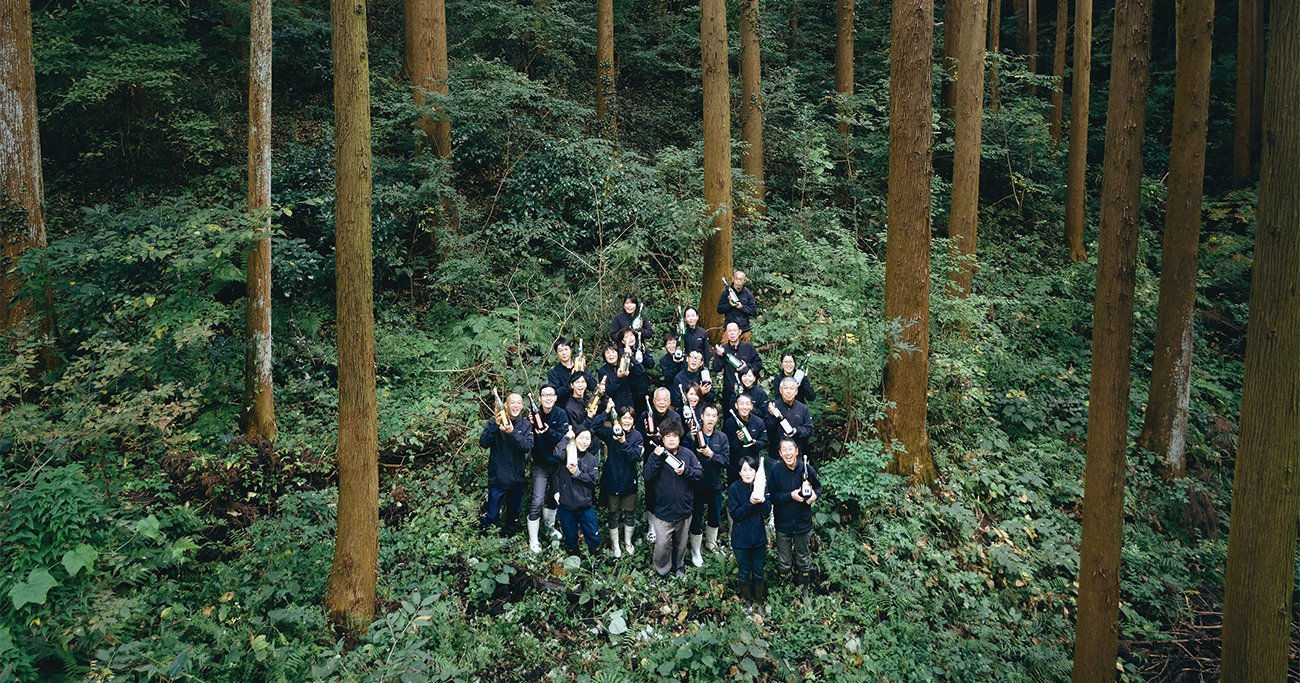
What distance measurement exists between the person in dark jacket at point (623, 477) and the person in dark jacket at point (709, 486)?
75 cm

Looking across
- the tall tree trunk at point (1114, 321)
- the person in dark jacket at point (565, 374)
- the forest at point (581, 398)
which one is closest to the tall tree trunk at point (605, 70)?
the forest at point (581, 398)

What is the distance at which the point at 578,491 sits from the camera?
752 centimetres

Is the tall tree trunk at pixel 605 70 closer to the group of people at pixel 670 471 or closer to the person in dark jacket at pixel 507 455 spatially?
the group of people at pixel 670 471

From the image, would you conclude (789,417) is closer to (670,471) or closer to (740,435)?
(740,435)

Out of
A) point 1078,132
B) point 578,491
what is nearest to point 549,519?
point 578,491

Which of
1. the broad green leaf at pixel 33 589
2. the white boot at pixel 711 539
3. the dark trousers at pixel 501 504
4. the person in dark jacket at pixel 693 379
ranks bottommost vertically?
the white boot at pixel 711 539

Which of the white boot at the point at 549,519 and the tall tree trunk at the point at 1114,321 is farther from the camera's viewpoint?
the white boot at the point at 549,519

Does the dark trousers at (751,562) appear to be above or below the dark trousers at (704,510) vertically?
below

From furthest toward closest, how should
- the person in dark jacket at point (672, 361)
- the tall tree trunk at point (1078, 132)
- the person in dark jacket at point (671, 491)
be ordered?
the tall tree trunk at point (1078, 132) < the person in dark jacket at point (672, 361) < the person in dark jacket at point (671, 491)

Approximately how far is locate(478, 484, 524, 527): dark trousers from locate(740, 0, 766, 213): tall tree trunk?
825 centimetres

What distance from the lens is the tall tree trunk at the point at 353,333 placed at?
562 centimetres

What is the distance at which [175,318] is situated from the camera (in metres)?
7.59

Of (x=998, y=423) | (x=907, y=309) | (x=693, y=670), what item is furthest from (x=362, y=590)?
(x=998, y=423)

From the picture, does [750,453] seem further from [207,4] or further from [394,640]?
[207,4]
